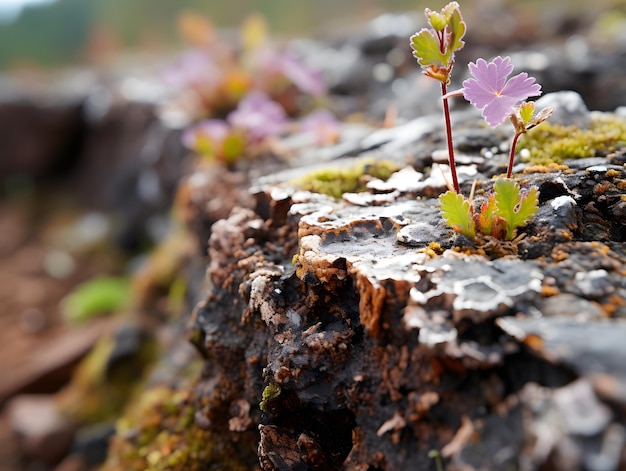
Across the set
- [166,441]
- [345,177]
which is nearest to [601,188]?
[345,177]

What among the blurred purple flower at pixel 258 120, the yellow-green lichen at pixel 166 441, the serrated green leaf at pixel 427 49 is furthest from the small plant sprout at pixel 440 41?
the blurred purple flower at pixel 258 120

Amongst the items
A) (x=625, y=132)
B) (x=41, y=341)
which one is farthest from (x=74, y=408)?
(x=625, y=132)

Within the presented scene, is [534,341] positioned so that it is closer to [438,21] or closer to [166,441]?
[438,21]

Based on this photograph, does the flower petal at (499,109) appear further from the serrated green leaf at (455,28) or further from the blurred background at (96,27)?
the blurred background at (96,27)

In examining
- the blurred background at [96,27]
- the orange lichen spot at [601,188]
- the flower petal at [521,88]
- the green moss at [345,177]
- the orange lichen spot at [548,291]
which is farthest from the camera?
the blurred background at [96,27]

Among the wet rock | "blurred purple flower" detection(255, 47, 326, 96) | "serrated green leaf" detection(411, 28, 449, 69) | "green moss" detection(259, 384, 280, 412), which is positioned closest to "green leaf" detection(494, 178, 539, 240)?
"serrated green leaf" detection(411, 28, 449, 69)

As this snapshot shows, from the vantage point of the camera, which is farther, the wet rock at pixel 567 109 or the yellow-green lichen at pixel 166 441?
the wet rock at pixel 567 109

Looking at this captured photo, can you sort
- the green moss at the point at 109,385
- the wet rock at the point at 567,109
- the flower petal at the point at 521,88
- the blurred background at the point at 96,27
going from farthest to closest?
1. the blurred background at the point at 96,27
2. the green moss at the point at 109,385
3. the wet rock at the point at 567,109
4. the flower petal at the point at 521,88
